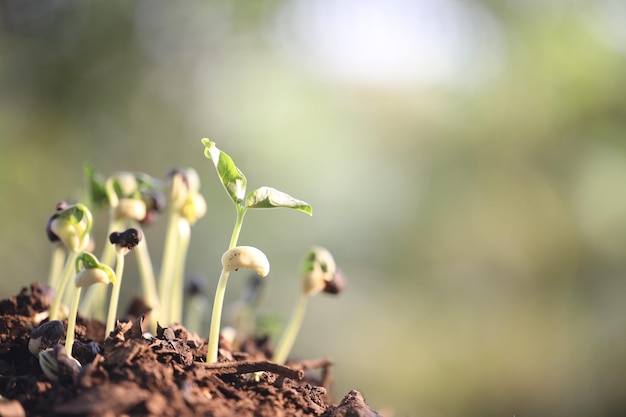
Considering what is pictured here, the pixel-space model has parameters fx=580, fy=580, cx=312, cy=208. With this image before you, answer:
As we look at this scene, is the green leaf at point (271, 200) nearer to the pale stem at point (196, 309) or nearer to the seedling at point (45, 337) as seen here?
the seedling at point (45, 337)

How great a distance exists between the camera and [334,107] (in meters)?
4.00

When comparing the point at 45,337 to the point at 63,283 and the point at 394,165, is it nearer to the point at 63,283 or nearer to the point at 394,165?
the point at 63,283

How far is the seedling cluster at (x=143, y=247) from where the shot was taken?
0.40 m

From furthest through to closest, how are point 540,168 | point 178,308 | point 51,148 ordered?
1. point 540,168
2. point 51,148
3. point 178,308

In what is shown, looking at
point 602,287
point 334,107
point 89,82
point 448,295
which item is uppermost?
point 334,107

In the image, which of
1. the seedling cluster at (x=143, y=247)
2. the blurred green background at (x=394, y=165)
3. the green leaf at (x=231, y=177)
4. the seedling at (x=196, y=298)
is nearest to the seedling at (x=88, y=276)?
the seedling cluster at (x=143, y=247)

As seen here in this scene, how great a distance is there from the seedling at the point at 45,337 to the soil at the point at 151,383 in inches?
0.6

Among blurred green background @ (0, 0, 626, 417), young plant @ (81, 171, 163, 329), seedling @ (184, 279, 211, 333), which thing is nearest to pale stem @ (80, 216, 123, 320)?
young plant @ (81, 171, 163, 329)

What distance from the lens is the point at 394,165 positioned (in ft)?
13.3

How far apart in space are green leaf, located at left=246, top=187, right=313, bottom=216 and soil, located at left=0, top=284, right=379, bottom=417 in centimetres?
11

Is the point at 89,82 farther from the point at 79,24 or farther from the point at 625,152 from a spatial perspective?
the point at 625,152

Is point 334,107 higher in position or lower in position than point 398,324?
higher

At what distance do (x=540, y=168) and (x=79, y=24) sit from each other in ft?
8.90

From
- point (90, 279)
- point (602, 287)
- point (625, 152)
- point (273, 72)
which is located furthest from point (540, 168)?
point (90, 279)
